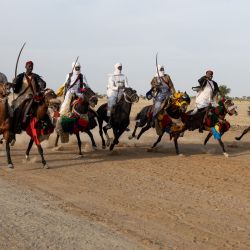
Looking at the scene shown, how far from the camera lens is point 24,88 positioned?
46.7ft

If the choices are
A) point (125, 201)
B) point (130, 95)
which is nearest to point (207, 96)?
point (130, 95)

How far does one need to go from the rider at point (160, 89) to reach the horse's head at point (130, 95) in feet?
3.59

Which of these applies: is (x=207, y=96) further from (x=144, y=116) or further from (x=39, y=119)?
(x=39, y=119)

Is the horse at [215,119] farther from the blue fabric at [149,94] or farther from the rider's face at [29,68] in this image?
the rider's face at [29,68]

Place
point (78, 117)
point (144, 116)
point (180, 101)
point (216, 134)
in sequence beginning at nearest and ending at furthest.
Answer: point (78, 117) → point (216, 134) → point (180, 101) → point (144, 116)

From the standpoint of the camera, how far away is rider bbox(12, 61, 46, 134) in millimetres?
13711

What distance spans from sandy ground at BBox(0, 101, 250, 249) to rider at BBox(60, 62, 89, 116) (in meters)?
1.56

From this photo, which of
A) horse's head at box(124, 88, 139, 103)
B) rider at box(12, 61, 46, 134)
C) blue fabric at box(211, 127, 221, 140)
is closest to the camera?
rider at box(12, 61, 46, 134)

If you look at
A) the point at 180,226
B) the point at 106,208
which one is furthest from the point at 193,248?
the point at 106,208

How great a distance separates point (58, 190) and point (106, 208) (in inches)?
69.5

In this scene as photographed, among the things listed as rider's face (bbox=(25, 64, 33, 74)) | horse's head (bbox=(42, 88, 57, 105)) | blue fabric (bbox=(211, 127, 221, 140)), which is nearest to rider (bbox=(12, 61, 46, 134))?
rider's face (bbox=(25, 64, 33, 74))

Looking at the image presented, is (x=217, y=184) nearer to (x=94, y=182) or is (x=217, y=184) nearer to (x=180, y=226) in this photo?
(x=94, y=182)

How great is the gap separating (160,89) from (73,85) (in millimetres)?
2828

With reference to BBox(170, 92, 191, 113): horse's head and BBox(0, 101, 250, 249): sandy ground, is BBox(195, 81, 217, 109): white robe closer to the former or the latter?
BBox(170, 92, 191, 113): horse's head
